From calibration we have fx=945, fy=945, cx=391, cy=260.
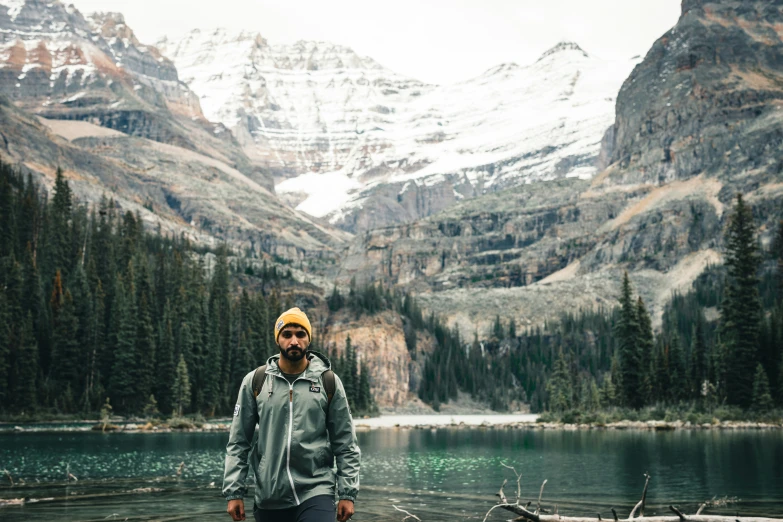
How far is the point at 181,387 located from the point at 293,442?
111m

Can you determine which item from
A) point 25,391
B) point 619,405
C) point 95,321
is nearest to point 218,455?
point 25,391

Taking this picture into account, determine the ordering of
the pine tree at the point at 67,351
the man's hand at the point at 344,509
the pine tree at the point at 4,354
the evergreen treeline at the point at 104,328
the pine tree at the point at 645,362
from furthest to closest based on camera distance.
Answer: the pine tree at the point at 67,351 < the pine tree at the point at 645,362 < the evergreen treeline at the point at 104,328 < the pine tree at the point at 4,354 < the man's hand at the point at 344,509

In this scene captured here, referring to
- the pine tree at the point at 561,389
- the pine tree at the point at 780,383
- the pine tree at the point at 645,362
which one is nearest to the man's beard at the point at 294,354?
the pine tree at the point at 780,383

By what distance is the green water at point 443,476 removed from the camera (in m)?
35.8

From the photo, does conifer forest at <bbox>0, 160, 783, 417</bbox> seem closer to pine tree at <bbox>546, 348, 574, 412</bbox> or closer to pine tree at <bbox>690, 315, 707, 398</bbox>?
pine tree at <bbox>690, 315, 707, 398</bbox>

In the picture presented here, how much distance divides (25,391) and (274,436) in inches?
4125

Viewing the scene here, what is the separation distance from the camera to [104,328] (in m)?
124

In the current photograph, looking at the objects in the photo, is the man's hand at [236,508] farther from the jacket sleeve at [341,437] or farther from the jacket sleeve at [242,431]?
the jacket sleeve at [341,437]

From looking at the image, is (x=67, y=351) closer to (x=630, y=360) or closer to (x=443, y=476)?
(x=630, y=360)

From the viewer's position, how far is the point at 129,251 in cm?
15362

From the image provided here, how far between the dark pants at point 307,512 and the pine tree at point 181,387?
4318 inches

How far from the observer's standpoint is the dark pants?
1288cm

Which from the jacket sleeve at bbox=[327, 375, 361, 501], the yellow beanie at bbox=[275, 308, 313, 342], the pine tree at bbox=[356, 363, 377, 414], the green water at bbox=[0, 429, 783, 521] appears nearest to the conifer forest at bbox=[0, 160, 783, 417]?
the green water at bbox=[0, 429, 783, 521]

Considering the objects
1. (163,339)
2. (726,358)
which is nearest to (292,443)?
(726,358)
